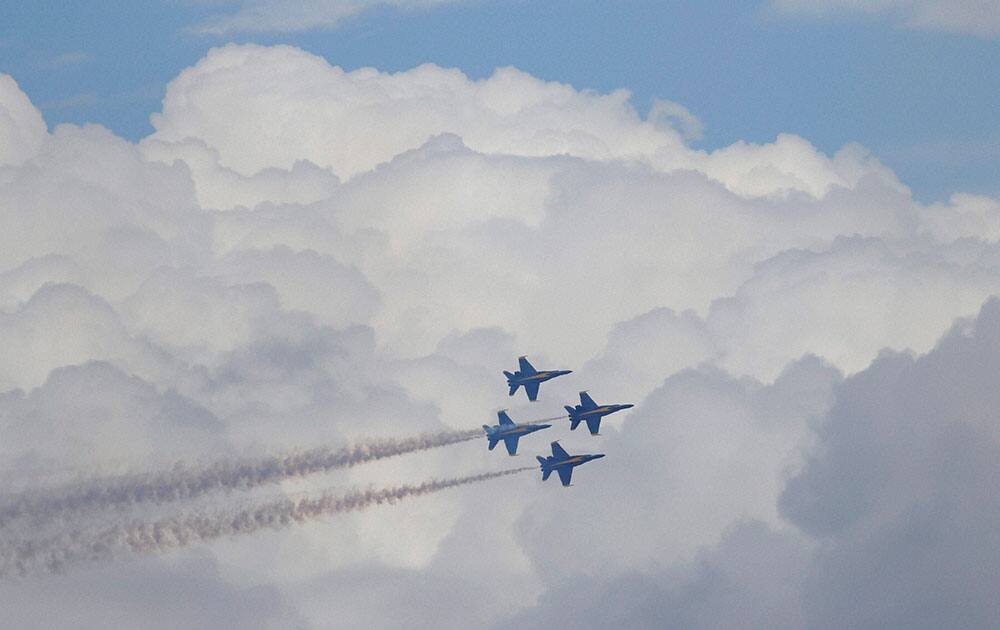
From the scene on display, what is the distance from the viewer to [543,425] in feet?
477

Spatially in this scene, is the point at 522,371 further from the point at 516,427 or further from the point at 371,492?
the point at 371,492

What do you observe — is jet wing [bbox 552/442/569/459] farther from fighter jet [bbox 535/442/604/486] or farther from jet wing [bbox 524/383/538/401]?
jet wing [bbox 524/383/538/401]

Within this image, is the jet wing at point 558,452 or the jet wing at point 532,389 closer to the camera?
the jet wing at point 558,452

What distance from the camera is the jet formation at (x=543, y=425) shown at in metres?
148

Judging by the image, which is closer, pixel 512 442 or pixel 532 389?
pixel 512 442

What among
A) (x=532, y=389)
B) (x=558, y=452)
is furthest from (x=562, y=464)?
(x=532, y=389)

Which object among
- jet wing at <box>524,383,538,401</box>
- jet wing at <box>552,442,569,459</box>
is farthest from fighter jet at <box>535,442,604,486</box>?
jet wing at <box>524,383,538,401</box>

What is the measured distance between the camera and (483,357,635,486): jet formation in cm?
14788

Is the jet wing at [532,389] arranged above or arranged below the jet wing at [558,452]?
above

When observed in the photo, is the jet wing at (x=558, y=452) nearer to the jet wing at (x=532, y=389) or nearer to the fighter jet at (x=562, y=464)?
the fighter jet at (x=562, y=464)

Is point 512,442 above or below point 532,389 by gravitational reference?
below

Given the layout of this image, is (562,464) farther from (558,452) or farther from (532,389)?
(532,389)

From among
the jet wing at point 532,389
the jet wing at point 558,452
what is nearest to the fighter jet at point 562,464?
the jet wing at point 558,452

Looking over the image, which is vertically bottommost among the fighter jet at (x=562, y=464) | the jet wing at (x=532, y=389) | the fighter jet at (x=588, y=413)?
the fighter jet at (x=562, y=464)
